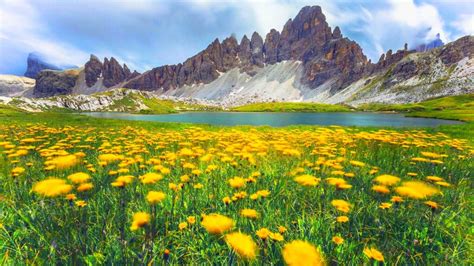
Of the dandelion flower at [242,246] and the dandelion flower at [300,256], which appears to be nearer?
the dandelion flower at [300,256]

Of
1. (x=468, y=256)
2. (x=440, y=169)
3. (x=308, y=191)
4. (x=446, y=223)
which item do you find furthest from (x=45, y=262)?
(x=440, y=169)

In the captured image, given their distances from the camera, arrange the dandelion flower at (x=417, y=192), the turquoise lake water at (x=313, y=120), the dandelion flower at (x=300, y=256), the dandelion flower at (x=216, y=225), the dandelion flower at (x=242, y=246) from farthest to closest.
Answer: the turquoise lake water at (x=313, y=120) < the dandelion flower at (x=417, y=192) < the dandelion flower at (x=216, y=225) < the dandelion flower at (x=242, y=246) < the dandelion flower at (x=300, y=256)

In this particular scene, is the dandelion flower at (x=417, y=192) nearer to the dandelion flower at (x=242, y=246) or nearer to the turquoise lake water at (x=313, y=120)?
the dandelion flower at (x=242, y=246)

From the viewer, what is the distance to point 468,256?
338cm

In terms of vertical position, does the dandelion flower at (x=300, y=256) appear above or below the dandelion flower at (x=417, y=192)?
below

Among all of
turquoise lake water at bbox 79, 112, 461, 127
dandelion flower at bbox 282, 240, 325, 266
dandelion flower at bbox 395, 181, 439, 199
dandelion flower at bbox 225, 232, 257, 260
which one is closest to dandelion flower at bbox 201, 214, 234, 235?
dandelion flower at bbox 225, 232, 257, 260

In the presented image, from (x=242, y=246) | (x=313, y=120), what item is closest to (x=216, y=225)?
(x=242, y=246)

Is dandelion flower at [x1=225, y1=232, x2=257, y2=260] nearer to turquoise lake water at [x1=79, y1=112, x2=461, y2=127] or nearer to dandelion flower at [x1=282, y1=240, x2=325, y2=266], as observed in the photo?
dandelion flower at [x1=282, y1=240, x2=325, y2=266]

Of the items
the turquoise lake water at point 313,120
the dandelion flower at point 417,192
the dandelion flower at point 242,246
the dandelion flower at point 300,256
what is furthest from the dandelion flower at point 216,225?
the turquoise lake water at point 313,120

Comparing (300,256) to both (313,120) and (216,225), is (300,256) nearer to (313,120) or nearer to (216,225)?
(216,225)

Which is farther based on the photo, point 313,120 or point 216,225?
point 313,120

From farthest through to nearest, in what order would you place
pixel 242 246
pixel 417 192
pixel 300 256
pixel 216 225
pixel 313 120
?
pixel 313 120
pixel 417 192
pixel 216 225
pixel 242 246
pixel 300 256

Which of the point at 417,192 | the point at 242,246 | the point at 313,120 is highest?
the point at 417,192

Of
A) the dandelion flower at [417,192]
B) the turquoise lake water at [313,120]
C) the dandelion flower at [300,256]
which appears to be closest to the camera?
the dandelion flower at [300,256]
